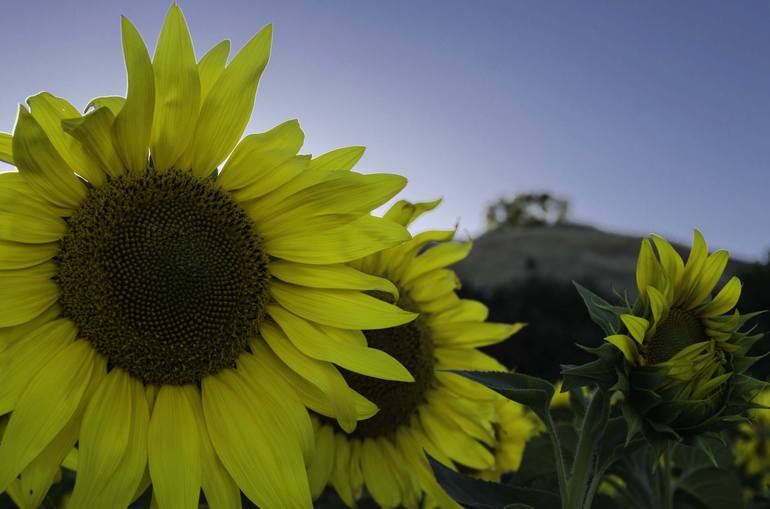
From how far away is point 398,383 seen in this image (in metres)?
1.82

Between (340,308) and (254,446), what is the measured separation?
0.27 meters

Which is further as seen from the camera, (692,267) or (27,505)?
(692,267)

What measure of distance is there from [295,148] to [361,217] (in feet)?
0.56

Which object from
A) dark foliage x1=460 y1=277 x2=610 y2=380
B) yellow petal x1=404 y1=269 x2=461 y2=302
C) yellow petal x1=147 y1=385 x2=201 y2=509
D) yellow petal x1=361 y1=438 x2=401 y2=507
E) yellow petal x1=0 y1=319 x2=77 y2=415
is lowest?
dark foliage x1=460 y1=277 x2=610 y2=380

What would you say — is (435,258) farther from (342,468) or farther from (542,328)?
(542,328)

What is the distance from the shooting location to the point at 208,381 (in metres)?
1.38

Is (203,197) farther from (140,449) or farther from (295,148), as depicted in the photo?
(140,449)

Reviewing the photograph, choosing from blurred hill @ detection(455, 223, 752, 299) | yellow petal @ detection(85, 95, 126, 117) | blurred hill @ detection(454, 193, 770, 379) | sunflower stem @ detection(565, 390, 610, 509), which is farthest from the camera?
blurred hill @ detection(455, 223, 752, 299)

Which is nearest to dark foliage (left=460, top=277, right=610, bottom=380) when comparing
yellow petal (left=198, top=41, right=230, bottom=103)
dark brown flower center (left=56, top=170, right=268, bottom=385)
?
dark brown flower center (left=56, top=170, right=268, bottom=385)

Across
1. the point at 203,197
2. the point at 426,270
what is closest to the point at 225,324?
the point at 203,197

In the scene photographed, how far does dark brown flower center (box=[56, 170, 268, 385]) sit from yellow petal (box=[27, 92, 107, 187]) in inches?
2.5

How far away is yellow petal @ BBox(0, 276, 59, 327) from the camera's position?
1.20m

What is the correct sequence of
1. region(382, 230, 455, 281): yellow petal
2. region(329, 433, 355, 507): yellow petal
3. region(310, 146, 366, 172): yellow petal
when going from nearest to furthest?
region(310, 146, 366, 172): yellow petal → region(329, 433, 355, 507): yellow petal → region(382, 230, 455, 281): yellow petal

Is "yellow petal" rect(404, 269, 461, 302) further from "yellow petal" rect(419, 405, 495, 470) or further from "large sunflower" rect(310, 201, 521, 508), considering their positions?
"yellow petal" rect(419, 405, 495, 470)
